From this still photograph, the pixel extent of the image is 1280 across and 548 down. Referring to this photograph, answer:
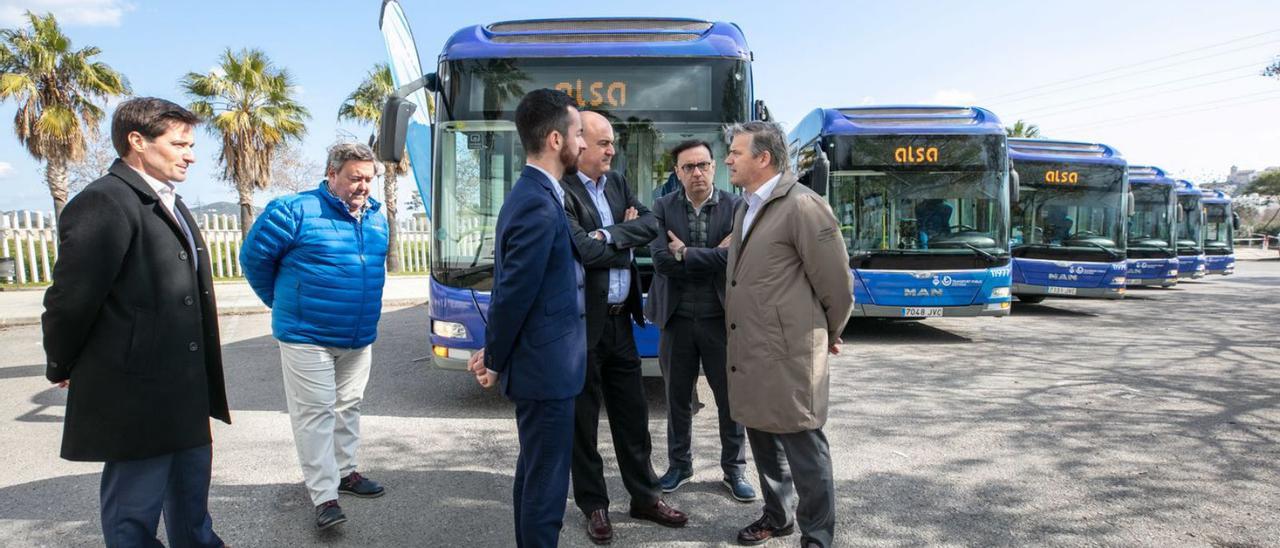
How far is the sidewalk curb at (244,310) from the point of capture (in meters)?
11.3

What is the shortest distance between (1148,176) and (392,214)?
77.2ft

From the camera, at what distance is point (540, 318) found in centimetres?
267

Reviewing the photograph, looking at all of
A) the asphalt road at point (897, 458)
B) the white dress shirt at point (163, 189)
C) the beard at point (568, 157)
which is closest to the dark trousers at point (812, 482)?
the asphalt road at point (897, 458)

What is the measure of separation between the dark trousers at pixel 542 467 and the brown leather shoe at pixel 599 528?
0.58m

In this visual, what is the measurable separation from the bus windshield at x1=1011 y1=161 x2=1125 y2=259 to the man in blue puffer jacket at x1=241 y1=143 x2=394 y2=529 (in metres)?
11.9

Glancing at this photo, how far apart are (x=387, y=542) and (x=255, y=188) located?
76.2 feet

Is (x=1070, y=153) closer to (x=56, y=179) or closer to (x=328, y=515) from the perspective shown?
(x=328, y=515)

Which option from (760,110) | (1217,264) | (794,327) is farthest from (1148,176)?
(794,327)

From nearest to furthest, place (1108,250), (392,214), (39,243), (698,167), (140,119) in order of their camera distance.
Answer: (140,119) → (698,167) → (1108,250) → (39,243) → (392,214)

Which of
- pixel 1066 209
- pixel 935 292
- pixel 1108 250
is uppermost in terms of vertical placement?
pixel 1066 209

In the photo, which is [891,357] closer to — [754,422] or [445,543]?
[754,422]

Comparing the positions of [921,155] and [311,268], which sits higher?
[921,155]

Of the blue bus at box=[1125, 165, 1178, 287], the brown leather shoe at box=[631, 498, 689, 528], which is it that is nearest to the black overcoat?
the brown leather shoe at box=[631, 498, 689, 528]

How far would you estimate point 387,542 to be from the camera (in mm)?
3324
